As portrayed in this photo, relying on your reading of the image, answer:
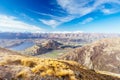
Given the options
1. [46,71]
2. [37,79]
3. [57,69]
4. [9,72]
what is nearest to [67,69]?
[57,69]

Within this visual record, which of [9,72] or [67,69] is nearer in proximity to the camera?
[9,72]

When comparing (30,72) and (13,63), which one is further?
(13,63)

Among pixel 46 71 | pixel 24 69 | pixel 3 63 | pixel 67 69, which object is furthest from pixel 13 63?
pixel 67 69

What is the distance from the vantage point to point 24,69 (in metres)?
38.9

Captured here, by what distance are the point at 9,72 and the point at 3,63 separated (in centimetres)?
577

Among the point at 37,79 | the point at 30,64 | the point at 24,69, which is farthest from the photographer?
the point at 30,64

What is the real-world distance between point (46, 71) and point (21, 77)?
16.4 feet

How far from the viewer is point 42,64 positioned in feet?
134

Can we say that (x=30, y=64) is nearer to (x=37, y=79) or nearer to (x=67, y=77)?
(x=37, y=79)

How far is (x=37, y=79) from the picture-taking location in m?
36.1

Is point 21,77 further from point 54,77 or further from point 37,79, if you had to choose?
point 54,77

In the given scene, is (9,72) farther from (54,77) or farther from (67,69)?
(67,69)

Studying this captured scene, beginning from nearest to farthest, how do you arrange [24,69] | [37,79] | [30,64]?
1. [37,79]
2. [24,69]
3. [30,64]

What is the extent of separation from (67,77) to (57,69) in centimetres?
304
